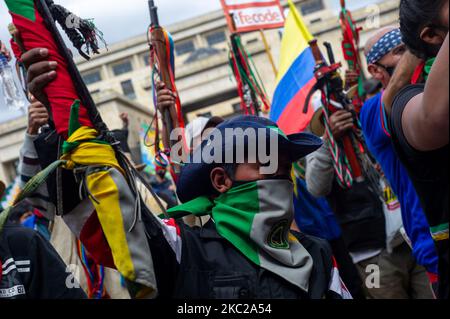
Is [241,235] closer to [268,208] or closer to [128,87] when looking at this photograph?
[268,208]

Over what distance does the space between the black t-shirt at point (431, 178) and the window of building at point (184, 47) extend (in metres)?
53.4

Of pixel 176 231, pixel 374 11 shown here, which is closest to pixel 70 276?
pixel 176 231

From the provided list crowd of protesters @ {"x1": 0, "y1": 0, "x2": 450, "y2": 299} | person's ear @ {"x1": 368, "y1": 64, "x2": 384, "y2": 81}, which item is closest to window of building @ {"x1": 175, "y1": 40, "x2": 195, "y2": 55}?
person's ear @ {"x1": 368, "y1": 64, "x2": 384, "y2": 81}

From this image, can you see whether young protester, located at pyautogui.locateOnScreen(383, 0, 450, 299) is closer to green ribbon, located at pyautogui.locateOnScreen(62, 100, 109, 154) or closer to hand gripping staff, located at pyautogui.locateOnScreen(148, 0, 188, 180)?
green ribbon, located at pyautogui.locateOnScreen(62, 100, 109, 154)

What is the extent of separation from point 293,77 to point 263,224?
3581 millimetres

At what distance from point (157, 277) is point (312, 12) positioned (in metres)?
55.0

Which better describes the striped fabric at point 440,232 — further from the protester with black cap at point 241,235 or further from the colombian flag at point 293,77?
the colombian flag at point 293,77

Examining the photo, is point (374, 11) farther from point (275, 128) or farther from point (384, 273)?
point (275, 128)

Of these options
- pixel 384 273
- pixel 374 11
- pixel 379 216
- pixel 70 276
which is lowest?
pixel 384 273

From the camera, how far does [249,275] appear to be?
1838 millimetres

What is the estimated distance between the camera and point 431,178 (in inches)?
69.8

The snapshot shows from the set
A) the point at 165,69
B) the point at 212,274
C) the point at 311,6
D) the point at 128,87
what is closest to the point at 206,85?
the point at 165,69

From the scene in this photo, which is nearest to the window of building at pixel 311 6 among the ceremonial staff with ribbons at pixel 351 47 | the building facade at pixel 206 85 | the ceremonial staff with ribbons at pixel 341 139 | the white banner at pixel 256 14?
the building facade at pixel 206 85

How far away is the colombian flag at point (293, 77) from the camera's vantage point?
494cm
